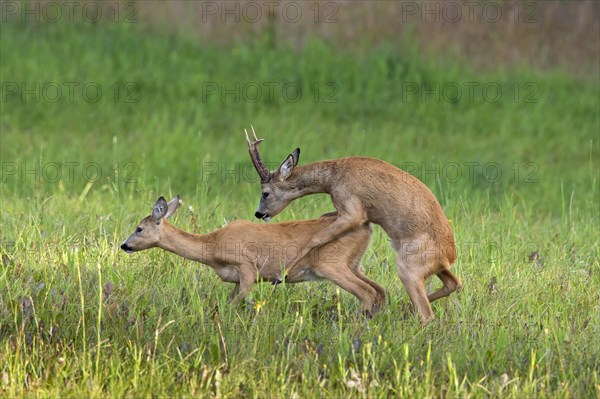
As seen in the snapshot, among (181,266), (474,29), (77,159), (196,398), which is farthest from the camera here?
(474,29)

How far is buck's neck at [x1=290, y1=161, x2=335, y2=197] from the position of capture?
29.8 ft

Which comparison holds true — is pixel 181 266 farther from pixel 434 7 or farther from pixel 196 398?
pixel 434 7

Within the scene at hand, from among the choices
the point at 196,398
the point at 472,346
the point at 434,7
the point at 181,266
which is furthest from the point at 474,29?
the point at 196,398

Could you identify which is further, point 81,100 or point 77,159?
point 81,100

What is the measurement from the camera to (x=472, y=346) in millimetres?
7543

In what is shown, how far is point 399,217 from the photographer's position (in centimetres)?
846

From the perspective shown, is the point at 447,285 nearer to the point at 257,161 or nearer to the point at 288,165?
the point at 288,165

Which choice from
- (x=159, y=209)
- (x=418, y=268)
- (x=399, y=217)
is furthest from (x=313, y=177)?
(x=418, y=268)

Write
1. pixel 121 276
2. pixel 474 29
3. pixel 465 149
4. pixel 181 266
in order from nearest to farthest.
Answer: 1. pixel 121 276
2. pixel 181 266
3. pixel 465 149
4. pixel 474 29

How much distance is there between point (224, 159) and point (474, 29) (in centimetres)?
549

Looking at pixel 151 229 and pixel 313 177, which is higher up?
pixel 313 177

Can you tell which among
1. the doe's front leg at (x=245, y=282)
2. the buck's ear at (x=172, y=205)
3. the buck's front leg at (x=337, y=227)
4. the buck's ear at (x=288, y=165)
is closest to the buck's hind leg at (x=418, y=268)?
the buck's front leg at (x=337, y=227)

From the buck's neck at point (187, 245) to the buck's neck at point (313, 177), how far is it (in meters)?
0.90

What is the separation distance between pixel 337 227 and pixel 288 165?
0.96 metres
